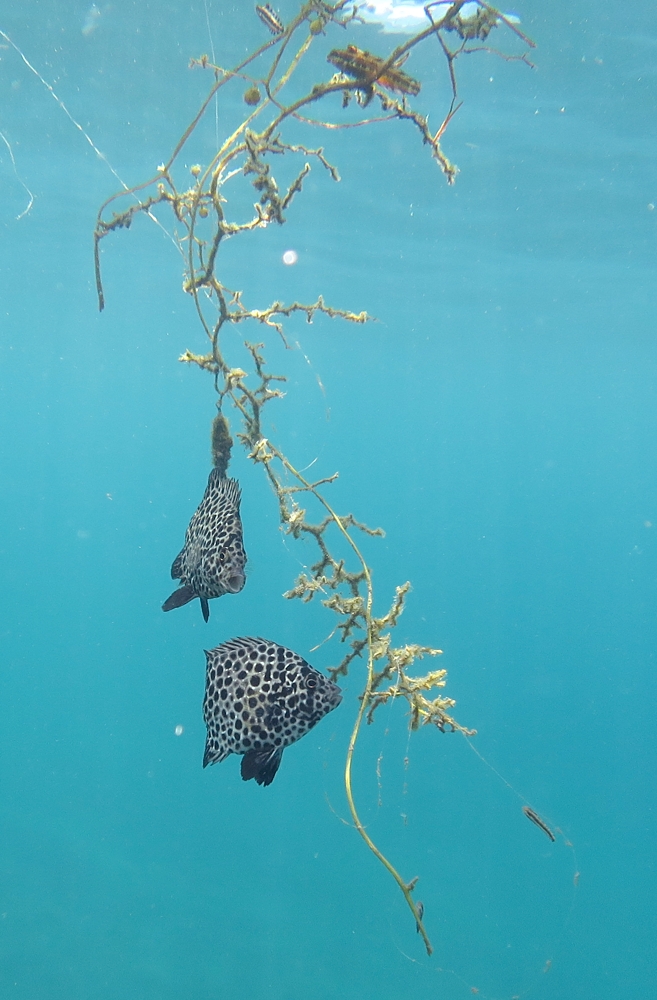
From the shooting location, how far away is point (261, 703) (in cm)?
338

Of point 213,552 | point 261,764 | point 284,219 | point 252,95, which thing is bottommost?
point 261,764

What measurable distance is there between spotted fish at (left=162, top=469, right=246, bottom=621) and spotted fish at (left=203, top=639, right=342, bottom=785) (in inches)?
15.9

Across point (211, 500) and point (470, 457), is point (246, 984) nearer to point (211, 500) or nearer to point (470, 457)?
Answer: point (211, 500)

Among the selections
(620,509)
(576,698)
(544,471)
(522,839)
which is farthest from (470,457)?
(522,839)

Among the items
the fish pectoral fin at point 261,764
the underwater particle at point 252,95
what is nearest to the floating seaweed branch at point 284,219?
the underwater particle at point 252,95

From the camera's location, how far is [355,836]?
70.7 ft

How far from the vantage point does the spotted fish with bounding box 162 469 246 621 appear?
353cm

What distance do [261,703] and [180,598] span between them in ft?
2.58

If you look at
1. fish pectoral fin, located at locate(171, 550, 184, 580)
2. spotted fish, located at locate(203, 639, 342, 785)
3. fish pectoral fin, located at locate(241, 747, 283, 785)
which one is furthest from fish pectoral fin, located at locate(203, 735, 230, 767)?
fish pectoral fin, located at locate(171, 550, 184, 580)

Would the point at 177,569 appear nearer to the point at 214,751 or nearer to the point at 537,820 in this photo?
the point at 214,751

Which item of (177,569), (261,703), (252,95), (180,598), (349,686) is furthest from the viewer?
(349,686)

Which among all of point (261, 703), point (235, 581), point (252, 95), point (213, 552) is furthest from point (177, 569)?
point (252, 95)

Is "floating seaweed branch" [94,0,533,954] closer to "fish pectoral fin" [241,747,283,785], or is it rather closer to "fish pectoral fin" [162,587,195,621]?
"fish pectoral fin" [241,747,283,785]

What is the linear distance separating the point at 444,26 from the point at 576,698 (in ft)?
147
